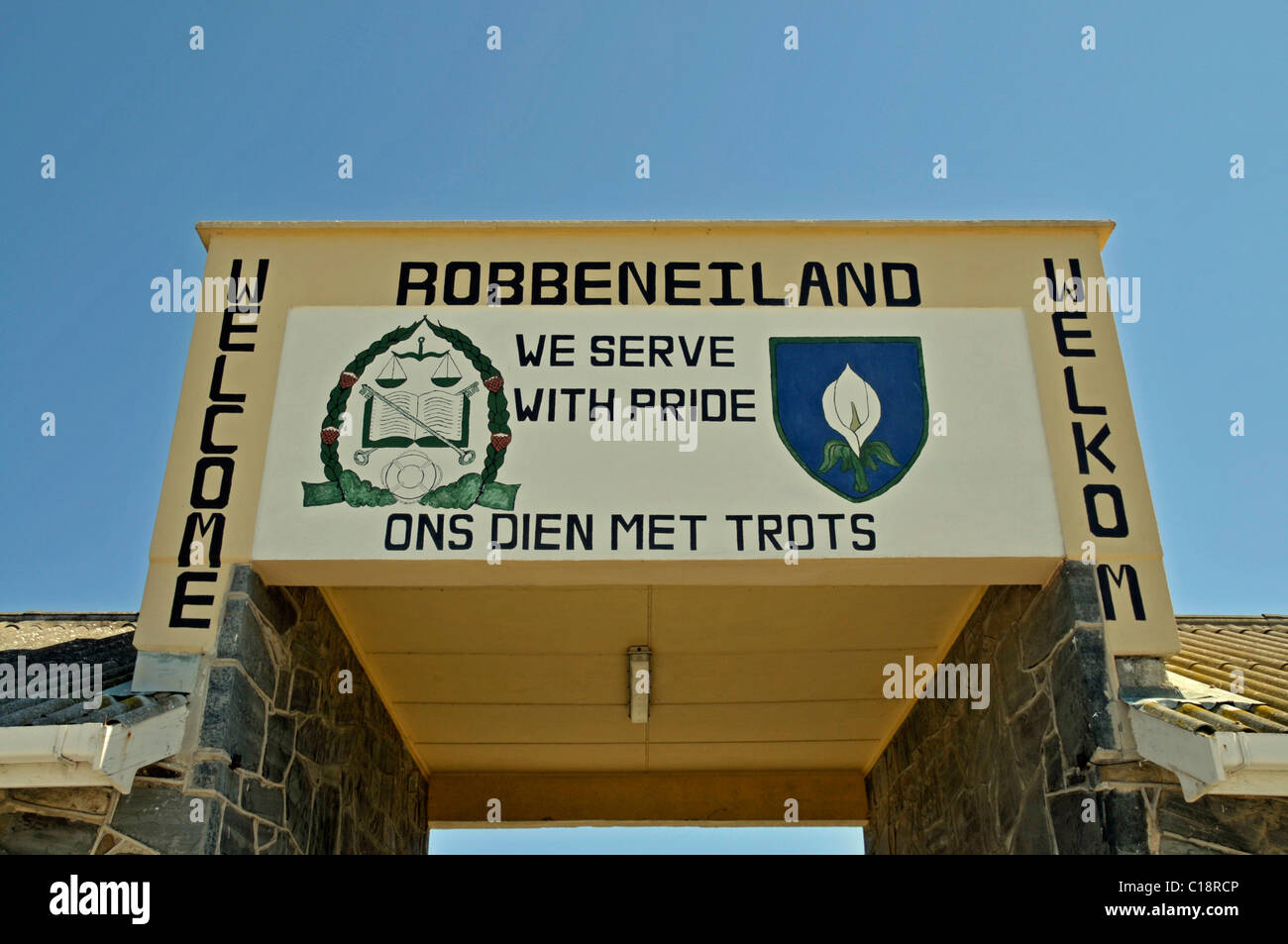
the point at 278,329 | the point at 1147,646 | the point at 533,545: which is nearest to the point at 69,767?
the point at 533,545

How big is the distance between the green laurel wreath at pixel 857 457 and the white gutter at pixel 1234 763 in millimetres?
1749

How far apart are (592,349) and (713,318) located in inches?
25.0

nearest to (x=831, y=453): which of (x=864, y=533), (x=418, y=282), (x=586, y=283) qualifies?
(x=864, y=533)

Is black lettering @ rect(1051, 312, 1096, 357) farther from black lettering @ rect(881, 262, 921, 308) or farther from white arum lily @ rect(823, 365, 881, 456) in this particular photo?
white arum lily @ rect(823, 365, 881, 456)

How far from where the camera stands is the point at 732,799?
871 cm

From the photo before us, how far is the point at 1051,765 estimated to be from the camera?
5.47 metres

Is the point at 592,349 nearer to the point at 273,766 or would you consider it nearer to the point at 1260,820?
the point at 273,766

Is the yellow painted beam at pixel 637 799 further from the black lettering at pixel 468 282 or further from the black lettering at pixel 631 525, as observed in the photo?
the black lettering at pixel 468 282

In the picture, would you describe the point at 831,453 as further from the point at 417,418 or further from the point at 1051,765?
the point at 417,418

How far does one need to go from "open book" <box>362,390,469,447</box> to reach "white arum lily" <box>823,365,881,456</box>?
176 cm

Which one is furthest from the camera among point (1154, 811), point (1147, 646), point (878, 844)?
point (878, 844)

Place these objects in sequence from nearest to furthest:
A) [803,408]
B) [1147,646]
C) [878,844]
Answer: [1147,646] → [803,408] → [878,844]
